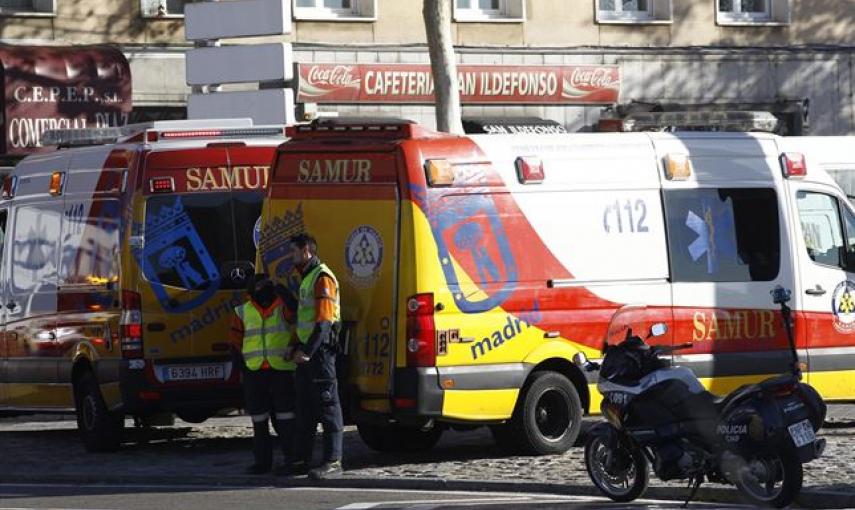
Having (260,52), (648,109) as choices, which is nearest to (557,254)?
(260,52)

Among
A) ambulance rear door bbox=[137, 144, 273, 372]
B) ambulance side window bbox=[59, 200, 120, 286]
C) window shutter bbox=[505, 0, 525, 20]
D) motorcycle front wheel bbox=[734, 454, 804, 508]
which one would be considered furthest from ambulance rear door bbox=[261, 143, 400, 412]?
window shutter bbox=[505, 0, 525, 20]

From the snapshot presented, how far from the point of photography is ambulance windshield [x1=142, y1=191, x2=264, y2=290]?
51.7 feet

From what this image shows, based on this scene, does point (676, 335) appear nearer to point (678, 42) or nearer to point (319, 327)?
point (319, 327)

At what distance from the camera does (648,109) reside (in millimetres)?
29875

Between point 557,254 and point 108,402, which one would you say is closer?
point 557,254

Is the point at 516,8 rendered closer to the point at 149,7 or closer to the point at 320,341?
the point at 149,7

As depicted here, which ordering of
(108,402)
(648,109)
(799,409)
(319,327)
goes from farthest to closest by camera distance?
(648,109) → (108,402) → (319,327) → (799,409)

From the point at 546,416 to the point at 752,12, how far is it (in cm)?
1742

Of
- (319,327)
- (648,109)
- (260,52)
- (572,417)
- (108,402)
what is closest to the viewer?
(319,327)

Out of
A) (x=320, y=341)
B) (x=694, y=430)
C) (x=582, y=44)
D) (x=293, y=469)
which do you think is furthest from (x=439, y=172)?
(x=582, y=44)

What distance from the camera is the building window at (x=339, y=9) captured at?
27938 millimetres

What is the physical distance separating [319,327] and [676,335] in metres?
2.75

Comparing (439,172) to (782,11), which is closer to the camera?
(439,172)

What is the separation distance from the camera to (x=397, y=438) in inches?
602
